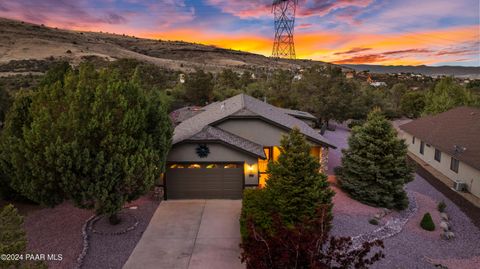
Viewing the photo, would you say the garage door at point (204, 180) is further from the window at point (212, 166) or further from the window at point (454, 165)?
the window at point (454, 165)

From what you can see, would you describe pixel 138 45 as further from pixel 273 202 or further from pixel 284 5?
pixel 273 202

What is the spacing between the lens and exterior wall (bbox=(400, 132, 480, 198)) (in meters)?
20.0

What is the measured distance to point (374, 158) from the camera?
691 inches

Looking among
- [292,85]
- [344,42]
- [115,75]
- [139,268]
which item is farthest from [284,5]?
[139,268]

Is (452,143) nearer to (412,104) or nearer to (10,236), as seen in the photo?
(10,236)

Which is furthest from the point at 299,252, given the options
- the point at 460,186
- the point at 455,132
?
the point at 455,132

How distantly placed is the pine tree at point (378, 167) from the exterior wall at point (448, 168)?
5.74 m

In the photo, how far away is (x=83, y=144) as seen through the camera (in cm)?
1200

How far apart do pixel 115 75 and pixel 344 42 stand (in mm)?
57120

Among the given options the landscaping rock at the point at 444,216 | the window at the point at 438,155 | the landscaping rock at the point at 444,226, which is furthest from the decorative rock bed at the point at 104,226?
the window at the point at 438,155

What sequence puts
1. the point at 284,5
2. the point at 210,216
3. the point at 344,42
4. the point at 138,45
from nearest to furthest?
the point at 210,216 → the point at 344,42 → the point at 284,5 → the point at 138,45

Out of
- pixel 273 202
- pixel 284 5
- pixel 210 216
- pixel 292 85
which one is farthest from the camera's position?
pixel 284 5

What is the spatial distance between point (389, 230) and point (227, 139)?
30.2 feet

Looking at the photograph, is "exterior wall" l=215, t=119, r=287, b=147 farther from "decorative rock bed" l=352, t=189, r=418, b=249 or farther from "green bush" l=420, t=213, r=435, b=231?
"green bush" l=420, t=213, r=435, b=231
